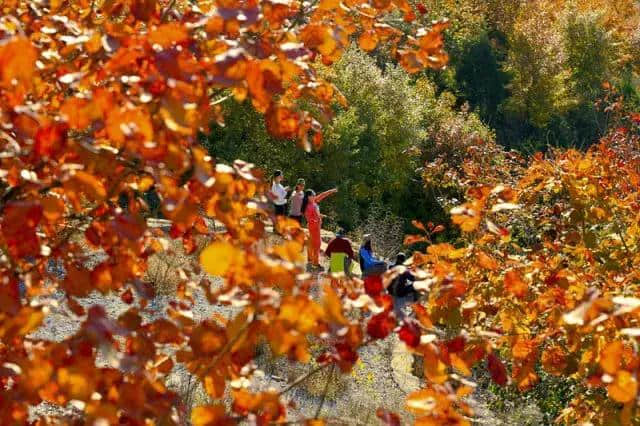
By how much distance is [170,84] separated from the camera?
1.81m

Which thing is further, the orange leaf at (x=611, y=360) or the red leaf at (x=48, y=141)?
the red leaf at (x=48, y=141)

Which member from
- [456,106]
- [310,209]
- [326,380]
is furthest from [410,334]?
[456,106]

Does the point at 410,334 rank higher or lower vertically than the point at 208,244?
higher

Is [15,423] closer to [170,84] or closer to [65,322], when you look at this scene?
[170,84]

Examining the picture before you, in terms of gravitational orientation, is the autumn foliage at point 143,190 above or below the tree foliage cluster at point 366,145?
above

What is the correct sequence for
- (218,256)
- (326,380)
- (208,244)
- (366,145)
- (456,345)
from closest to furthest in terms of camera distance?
(218,256) → (456,345) → (208,244) → (326,380) → (366,145)

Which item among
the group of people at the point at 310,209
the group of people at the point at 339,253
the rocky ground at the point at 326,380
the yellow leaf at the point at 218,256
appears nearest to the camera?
the yellow leaf at the point at 218,256

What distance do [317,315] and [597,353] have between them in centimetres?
197

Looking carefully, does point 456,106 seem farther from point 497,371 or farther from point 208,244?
point 497,371

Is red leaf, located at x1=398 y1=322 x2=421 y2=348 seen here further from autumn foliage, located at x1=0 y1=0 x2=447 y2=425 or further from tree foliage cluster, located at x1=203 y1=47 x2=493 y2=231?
tree foliage cluster, located at x1=203 y1=47 x2=493 y2=231

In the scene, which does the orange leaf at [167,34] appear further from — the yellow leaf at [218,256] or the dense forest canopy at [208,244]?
the yellow leaf at [218,256]

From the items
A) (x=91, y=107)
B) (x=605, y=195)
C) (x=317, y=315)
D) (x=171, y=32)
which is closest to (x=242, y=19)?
(x=171, y=32)

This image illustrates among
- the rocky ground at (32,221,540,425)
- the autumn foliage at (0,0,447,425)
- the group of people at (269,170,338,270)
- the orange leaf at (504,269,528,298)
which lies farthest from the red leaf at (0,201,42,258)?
the group of people at (269,170,338,270)

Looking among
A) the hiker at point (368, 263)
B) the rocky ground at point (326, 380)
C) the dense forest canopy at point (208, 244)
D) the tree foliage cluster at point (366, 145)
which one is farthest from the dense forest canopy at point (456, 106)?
the dense forest canopy at point (208, 244)
